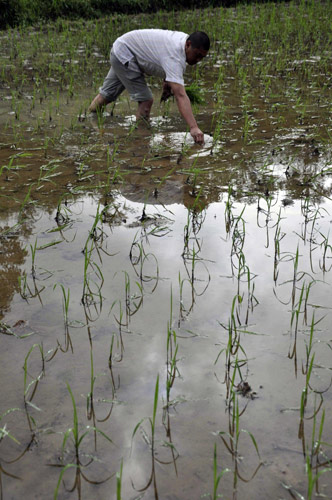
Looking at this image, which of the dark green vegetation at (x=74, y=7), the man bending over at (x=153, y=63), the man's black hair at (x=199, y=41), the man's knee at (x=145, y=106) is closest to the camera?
the man's black hair at (x=199, y=41)

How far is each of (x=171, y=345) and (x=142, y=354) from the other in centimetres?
13

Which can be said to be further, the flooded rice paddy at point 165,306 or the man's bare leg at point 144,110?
the man's bare leg at point 144,110

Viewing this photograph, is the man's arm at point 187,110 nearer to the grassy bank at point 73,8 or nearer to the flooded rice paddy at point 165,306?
the flooded rice paddy at point 165,306

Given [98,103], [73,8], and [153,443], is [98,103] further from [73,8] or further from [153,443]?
[73,8]

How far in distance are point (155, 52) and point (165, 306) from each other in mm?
3306

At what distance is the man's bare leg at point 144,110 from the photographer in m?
5.94

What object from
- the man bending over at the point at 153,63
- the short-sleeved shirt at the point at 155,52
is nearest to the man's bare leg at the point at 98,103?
the man bending over at the point at 153,63

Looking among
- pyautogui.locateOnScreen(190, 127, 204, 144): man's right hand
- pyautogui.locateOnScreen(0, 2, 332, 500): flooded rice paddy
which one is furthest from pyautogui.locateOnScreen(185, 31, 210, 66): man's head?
pyautogui.locateOnScreen(0, 2, 332, 500): flooded rice paddy

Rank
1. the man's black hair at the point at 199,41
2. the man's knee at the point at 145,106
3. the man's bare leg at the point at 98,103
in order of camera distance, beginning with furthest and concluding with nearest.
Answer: the man's bare leg at the point at 98,103, the man's knee at the point at 145,106, the man's black hair at the point at 199,41

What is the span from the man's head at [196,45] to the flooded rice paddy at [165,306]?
772mm

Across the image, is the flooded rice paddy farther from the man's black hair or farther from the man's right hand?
the man's black hair

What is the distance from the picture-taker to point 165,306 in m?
2.80

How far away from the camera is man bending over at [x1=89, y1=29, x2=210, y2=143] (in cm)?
502

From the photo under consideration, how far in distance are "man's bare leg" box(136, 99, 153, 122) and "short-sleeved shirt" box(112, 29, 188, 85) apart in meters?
0.34
